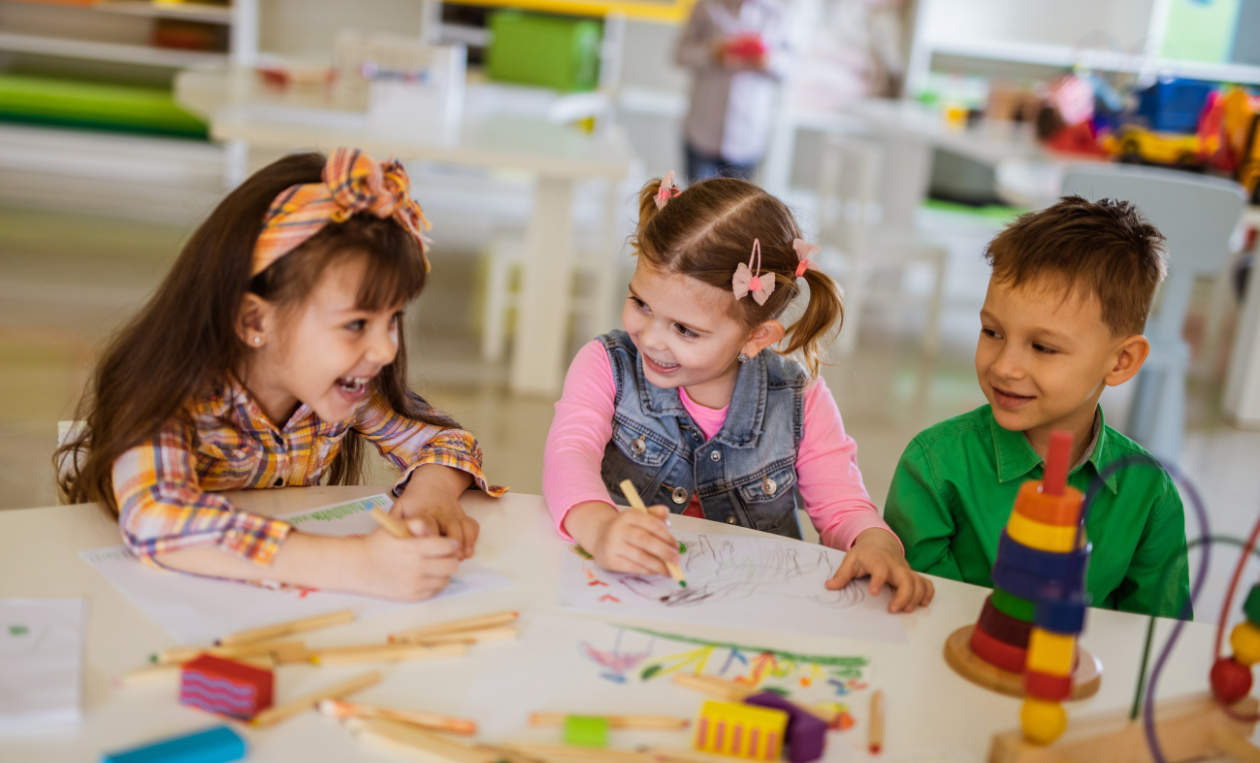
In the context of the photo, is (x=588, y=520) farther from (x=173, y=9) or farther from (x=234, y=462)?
(x=173, y=9)

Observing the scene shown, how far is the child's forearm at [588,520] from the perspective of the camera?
102cm

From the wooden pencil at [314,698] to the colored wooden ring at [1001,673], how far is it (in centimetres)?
45

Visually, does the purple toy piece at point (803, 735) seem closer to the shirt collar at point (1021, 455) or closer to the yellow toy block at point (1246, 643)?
the yellow toy block at point (1246, 643)

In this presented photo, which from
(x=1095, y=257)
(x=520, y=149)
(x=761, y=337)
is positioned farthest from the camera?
(x=520, y=149)

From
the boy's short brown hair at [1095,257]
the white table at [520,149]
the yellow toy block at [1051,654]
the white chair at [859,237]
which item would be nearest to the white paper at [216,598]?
the yellow toy block at [1051,654]

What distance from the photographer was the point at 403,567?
2.89 feet

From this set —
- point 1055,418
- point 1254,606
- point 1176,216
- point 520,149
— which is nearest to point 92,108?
point 520,149

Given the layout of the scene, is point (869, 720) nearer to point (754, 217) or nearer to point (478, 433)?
point (754, 217)

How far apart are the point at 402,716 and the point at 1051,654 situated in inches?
17.0

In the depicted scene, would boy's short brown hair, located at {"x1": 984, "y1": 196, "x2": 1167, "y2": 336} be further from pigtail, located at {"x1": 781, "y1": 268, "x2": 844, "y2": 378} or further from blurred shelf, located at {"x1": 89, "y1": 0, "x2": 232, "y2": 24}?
blurred shelf, located at {"x1": 89, "y1": 0, "x2": 232, "y2": 24}

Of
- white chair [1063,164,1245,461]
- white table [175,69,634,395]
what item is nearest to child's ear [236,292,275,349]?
white table [175,69,634,395]

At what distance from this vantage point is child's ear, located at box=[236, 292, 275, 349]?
1026 millimetres

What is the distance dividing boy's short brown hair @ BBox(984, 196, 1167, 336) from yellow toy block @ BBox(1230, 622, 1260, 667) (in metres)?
0.50

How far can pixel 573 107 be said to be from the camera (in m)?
4.42
